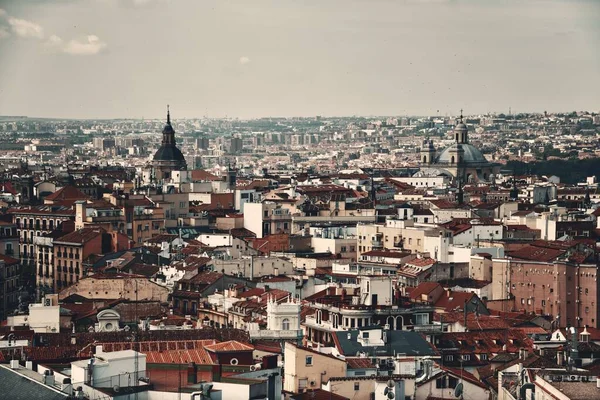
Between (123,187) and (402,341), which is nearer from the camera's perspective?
(402,341)

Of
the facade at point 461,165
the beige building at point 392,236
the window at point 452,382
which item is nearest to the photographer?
the window at point 452,382

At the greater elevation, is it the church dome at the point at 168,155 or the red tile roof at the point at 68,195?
the church dome at the point at 168,155

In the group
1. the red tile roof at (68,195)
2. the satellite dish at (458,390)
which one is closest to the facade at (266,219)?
the red tile roof at (68,195)

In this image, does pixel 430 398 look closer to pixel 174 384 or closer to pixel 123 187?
pixel 174 384

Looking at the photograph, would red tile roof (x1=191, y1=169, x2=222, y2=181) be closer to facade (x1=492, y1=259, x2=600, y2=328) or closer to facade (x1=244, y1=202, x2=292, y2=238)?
facade (x1=244, y1=202, x2=292, y2=238)

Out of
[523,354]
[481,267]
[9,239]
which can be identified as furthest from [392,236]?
[523,354]

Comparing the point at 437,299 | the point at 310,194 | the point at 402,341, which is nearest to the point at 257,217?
the point at 310,194

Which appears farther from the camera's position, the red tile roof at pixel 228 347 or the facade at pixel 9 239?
the facade at pixel 9 239

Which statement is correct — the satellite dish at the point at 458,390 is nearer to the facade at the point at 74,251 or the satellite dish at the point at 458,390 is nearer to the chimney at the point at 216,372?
the chimney at the point at 216,372
